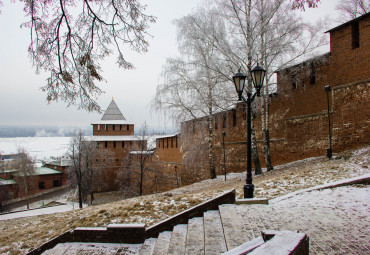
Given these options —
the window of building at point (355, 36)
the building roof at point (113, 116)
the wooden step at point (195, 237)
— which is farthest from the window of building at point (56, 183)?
the window of building at point (355, 36)

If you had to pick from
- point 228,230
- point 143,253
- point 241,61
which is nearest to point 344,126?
point 241,61

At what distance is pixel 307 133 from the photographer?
1290cm

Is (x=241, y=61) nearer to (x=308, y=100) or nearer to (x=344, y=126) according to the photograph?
(x=308, y=100)

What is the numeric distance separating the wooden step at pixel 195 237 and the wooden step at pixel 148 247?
71 centimetres

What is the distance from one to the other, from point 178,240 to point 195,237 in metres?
0.31

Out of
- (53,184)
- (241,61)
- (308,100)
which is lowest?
(53,184)

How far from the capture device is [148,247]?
4.39 m

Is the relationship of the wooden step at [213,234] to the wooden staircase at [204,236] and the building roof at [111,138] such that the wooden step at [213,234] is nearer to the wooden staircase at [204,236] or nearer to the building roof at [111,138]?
the wooden staircase at [204,236]

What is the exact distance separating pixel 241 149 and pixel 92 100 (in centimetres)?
1360

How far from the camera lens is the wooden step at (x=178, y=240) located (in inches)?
151

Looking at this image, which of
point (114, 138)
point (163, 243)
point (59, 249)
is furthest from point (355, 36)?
point (114, 138)

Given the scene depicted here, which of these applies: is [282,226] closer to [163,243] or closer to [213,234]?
[213,234]

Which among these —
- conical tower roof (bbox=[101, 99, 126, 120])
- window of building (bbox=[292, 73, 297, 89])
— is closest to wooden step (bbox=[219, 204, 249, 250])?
window of building (bbox=[292, 73, 297, 89])

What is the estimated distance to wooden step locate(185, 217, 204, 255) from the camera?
12.0ft
